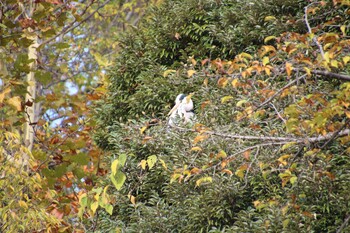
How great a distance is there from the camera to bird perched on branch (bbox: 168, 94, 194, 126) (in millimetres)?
7680

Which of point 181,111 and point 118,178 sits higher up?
point 118,178

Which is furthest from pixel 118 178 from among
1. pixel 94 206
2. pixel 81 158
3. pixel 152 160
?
pixel 81 158

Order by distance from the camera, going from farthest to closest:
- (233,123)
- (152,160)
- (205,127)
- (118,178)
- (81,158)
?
(233,123) → (205,127) → (81,158) → (152,160) → (118,178)

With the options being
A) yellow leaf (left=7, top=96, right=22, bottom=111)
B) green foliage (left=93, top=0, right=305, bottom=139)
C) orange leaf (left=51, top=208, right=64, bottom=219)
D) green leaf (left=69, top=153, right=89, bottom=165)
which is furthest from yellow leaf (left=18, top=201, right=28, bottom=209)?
green foliage (left=93, top=0, right=305, bottom=139)

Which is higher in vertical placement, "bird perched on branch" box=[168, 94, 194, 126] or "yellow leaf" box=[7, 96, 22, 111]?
"yellow leaf" box=[7, 96, 22, 111]

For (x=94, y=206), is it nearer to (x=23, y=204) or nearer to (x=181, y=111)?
(x=23, y=204)

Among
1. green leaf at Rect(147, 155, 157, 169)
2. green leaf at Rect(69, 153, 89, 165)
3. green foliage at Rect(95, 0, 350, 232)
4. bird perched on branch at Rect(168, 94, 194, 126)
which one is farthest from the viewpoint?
bird perched on branch at Rect(168, 94, 194, 126)

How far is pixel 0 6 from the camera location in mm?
7207

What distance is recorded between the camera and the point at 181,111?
305 inches

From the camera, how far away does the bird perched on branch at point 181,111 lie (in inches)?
302

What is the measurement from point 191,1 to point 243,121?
1921 mm

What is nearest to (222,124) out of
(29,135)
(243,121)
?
(243,121)

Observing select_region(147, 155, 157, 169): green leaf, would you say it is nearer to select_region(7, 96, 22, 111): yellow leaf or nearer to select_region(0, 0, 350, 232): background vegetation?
select_region(0, 0, 350, 232): background vegetation

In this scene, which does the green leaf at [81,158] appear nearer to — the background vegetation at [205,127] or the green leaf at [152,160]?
the background vegetation at [205,127]
